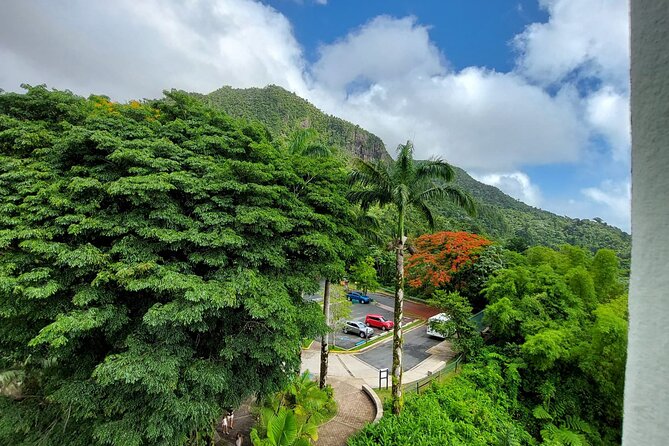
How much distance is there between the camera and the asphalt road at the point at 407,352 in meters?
16.3

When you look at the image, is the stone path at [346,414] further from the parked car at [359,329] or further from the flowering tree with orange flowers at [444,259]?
the flowering tree with orange flowers at [444,259]

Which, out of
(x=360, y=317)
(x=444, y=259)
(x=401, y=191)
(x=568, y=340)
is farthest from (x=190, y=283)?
(x=360, y=317)

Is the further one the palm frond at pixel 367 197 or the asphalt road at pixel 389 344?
the asphalt road at pixel 389 344

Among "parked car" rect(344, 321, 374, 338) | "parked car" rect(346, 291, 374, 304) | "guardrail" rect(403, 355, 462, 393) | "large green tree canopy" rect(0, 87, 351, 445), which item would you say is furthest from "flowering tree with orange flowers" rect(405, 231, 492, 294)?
"large green tree canopy" rect(0, 87, 351, 445)

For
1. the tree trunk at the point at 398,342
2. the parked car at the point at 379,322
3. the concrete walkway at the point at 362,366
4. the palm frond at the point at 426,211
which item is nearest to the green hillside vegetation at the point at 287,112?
the parked car at the point at 379,322

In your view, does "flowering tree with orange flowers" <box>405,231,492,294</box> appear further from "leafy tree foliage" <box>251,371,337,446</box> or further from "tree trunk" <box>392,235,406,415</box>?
"leafy tree foliage" <box>251,371,337,446</box>

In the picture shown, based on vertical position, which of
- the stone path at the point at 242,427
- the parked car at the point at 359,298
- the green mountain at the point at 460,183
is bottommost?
the stone path at the point at 242,427

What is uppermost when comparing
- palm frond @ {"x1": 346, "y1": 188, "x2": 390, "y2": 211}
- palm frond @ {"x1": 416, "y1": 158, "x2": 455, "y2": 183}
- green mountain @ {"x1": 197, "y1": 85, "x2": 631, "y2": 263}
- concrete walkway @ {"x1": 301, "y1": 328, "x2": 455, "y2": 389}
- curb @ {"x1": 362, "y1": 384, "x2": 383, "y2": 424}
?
green mountain @ {"x1": 197, "y1": 85, "x2": 631, "y2": 263}

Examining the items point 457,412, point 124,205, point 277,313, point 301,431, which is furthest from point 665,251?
point 457,412

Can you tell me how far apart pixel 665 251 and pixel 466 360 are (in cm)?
1638

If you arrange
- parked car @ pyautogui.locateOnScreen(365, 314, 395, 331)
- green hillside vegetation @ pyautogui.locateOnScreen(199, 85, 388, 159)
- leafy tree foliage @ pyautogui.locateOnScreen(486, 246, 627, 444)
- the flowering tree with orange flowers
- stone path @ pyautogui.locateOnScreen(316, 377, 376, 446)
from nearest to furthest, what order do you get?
stone path @ pyautogui.locateOnScreen(316, 377, 376, 446), leafy tree foliage @ pyautogui.locateOnScreen(486, 246, 627, 444), the flowering tree with orange flowers, parked car @ pyautogui.locateOnScreen(365, 314, 395, 331), green hillside vegetation @ pyautogui.locateOnScreen(199, 85, 388, 159)

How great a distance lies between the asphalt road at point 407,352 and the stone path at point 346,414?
3494 millimetres

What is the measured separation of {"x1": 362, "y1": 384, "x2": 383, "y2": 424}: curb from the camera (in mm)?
10517

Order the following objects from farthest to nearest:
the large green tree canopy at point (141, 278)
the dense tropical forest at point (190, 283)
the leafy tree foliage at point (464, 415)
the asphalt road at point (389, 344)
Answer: the asphalt road at point (389, 344) → the leafy tree foliage at point (464, 415) → the dense tropical forest at point (190, 283) → the large green tree canopy at point (141, 278)
